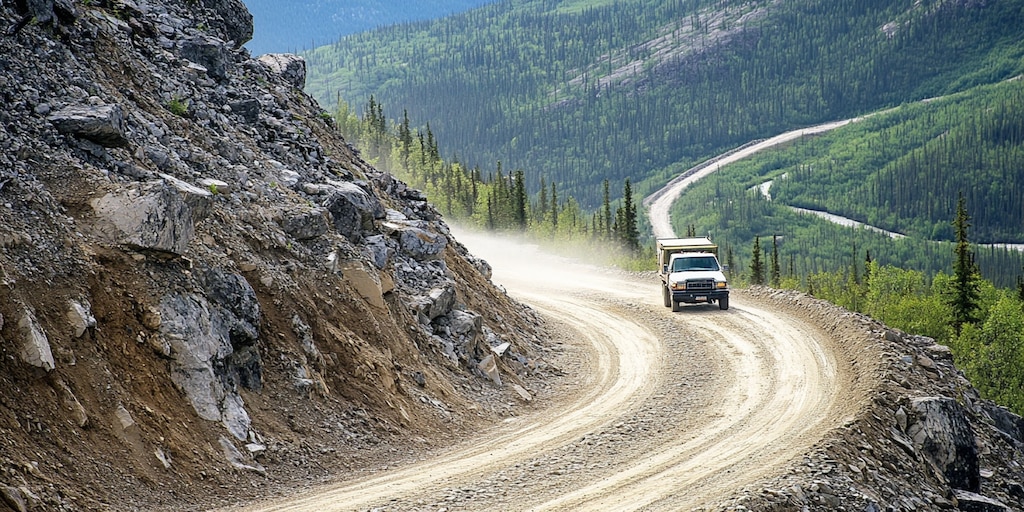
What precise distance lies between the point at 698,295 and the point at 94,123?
21966 mm

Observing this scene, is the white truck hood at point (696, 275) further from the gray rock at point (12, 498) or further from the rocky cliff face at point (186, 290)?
the gray rock at point (12, 498)

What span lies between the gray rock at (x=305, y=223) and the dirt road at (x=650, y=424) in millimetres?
5785

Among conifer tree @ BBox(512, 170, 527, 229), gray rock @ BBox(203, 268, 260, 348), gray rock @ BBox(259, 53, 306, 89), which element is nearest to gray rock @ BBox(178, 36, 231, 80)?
gray rock @ BBox(259, 53, 306, 89)

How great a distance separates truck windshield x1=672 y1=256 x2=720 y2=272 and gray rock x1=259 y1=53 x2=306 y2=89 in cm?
1482

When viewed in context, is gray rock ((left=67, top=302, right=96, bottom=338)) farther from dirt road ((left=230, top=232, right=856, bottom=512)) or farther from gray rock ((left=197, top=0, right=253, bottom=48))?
Answer: gray rock ((left=197, top=0, right=253, bottom=48))

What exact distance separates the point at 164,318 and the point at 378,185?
43.4 ft

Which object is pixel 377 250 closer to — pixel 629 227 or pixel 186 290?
pixel 186 290

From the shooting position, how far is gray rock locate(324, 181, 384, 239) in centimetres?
2231

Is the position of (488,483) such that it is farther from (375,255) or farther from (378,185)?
(378,185)

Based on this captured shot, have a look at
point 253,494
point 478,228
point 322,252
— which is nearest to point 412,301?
point 322,252

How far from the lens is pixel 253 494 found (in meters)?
14.6

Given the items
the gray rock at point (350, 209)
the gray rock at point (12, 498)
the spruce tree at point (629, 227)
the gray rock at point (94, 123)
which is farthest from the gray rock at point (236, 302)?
the spruce tree at point (629, 227)

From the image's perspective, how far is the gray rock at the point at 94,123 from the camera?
656 inches

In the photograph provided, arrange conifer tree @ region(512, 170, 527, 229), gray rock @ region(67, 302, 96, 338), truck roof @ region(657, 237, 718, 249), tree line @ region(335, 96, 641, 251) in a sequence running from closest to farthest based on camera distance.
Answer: gray rock @ region(67, 302, 96, 338), truck roof @ region(657, 237, 718, 249), tree line @ region(335, 96, 641, 251), conifer tree @ region(512, 170, 527, 229)
